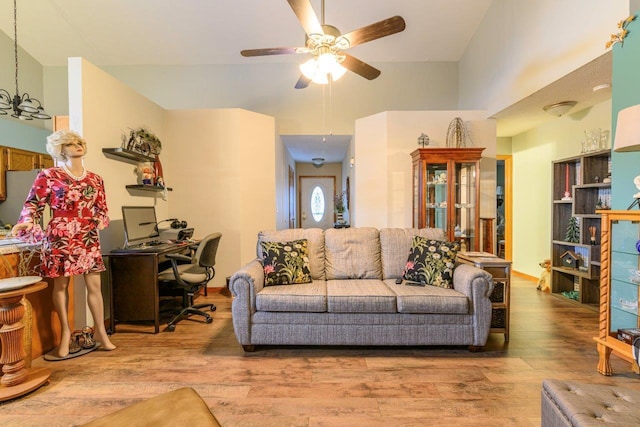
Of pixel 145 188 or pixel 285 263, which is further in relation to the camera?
pixel 145 188

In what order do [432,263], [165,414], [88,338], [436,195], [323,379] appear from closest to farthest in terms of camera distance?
[165,414], [323,379], [88,338], [432,263], [436,195]

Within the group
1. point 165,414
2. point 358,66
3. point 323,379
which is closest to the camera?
point 165,414

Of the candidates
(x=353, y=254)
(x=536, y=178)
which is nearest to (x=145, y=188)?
(x=353, y=254)

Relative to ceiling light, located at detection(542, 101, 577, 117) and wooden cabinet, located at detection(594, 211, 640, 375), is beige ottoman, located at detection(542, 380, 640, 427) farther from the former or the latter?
ceiling light, located at detection(542, 101, 577, 117)

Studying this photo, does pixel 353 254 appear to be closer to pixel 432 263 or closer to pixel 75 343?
pixel 432 263

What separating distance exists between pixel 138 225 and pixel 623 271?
13.6ft

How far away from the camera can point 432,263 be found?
8.64 ft

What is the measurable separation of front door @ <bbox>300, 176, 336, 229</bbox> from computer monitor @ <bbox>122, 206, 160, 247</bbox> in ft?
18.5

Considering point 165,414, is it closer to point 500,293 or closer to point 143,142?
point 500,293

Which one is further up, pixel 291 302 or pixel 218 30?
pixel 218 30

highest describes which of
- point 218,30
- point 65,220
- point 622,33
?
point 218,30

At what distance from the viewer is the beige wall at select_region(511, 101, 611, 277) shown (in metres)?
4.00

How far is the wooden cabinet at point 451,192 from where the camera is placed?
3873 millimetres

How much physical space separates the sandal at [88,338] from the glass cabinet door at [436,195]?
149 inches
